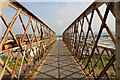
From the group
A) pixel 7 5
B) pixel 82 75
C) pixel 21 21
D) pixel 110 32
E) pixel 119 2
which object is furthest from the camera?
pixel 82 75

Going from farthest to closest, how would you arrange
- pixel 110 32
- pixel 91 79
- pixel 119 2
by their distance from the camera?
pixel 91 79 → pixel 110 32 → pixel 119 2

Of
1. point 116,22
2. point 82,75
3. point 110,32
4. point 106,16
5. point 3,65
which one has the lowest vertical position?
point 82,75

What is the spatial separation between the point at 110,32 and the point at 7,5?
147 cm

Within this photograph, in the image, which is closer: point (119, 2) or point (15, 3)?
point (119, 2)

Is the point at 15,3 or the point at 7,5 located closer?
the point at 7,5

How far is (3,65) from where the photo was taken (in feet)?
5.18

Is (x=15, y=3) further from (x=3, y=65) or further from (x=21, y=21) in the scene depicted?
(x=3, y=65)

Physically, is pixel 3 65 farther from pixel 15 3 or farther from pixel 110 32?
pixel 110 32

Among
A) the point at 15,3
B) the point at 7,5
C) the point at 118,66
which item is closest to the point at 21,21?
the point at 15,3

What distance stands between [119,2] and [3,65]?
1672mm

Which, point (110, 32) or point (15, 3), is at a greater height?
point (15, 3)

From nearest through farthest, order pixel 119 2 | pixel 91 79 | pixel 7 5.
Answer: pixel 119 2 → pixel 7 5 → pixel 91 79

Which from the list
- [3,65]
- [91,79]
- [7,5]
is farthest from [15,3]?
[91,79]

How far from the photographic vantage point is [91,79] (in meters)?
2.43
